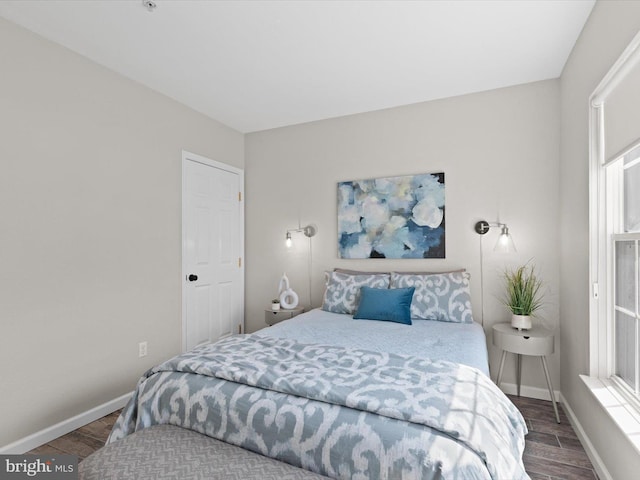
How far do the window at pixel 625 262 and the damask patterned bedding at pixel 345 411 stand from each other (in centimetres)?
75

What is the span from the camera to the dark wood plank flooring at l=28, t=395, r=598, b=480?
1952 millimetres

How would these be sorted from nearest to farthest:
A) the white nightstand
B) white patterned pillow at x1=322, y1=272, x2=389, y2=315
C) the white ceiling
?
the white ceiling < the white nightstand < white patterned pillow at x1=322, y1=272, x2=389, y2=315

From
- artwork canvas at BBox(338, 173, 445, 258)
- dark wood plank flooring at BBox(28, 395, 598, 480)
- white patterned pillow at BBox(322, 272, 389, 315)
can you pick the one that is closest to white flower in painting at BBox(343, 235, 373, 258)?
artwork canvas at BBox(338, 173, 445, 258)

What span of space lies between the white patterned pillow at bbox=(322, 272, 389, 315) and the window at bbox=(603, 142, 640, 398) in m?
1.58

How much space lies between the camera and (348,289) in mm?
3188

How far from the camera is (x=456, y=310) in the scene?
2795mm

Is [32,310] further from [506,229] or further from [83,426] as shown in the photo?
[506,229]

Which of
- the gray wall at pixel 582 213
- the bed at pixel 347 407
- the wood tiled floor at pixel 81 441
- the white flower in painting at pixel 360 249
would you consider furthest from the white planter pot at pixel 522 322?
the wood tiled floor at pixel 81 441

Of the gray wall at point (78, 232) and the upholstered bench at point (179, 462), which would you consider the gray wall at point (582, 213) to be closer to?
the upholstered bench at point (179, 462)

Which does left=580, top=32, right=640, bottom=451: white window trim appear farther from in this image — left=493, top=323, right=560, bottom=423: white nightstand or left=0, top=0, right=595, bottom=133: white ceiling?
left=0, top=0, right=595, bottom=133: white ceiling

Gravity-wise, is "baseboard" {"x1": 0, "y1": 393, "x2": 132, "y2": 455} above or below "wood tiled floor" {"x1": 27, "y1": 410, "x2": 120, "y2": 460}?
above

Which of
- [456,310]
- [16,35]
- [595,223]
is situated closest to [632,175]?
[595,223]

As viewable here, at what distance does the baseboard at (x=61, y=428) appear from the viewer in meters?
2.13

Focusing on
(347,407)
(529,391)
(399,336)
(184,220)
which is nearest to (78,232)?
(184,220)
